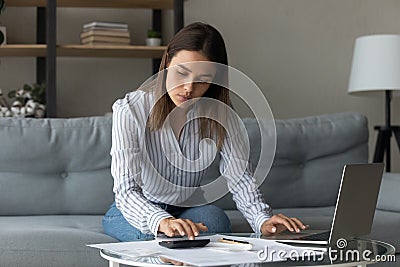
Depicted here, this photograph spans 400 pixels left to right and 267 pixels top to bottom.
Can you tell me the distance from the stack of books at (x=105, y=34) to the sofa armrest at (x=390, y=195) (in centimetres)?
147

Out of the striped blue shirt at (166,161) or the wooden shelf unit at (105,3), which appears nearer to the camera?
the striped blue shirt at (166,161)

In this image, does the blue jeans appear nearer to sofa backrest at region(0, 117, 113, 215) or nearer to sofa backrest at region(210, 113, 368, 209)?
sofa backrest at region(0, 117, 113, 215)

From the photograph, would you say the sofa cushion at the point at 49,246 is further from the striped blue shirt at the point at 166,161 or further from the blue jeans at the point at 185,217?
the striped blue shirt at the point at 166,161

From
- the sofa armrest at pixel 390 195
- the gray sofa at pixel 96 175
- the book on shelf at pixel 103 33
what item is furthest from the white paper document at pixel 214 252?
the book on shelf at pixel 103 33

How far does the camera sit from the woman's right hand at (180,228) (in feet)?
5.53

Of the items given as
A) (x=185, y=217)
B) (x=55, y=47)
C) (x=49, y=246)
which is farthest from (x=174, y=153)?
(x=55, y=47)

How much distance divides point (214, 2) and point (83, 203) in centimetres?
165

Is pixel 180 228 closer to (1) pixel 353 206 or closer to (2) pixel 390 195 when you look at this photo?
(1) pixel 353 206

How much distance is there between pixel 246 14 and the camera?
408cm

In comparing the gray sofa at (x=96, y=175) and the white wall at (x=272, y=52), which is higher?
the white wall at (x=272, y=52)

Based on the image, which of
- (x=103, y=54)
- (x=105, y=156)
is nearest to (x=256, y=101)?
(x=103, y=54)

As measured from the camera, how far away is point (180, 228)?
1.70 m

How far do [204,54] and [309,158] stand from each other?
3.78ft

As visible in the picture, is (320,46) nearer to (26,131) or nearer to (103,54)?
(103,54)
